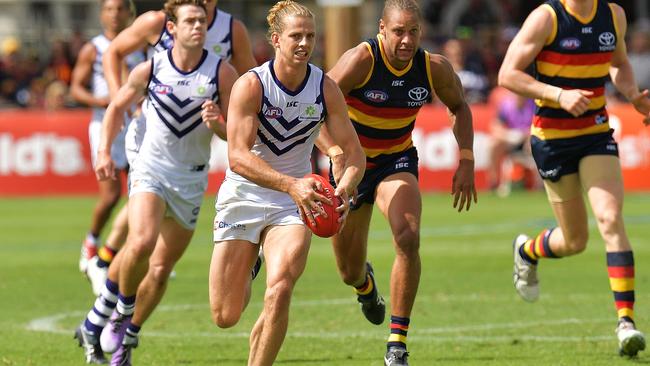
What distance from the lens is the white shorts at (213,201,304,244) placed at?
26.6 feet

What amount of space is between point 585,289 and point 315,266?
3.56 metres

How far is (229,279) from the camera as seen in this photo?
8.12 metres

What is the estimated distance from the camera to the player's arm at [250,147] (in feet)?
25.1

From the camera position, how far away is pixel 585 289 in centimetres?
1319

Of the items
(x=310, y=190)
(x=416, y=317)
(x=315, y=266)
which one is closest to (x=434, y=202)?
(x=315, y=266)

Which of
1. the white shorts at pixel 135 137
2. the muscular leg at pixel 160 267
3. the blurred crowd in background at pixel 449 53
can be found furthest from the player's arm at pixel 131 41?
the blurred crowd in background at pixel 449 53

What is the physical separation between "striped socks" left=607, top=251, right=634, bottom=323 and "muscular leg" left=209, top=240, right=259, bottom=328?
2.85 meters

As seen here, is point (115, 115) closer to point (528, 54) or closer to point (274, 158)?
point (274, 158)

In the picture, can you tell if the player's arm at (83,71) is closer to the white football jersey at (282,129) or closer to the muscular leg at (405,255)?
the muscular leg at (405,255)

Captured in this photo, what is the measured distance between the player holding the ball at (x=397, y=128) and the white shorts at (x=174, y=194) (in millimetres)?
1086

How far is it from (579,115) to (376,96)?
4.60ft

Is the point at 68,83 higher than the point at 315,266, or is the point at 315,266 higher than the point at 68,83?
the point at 315,266

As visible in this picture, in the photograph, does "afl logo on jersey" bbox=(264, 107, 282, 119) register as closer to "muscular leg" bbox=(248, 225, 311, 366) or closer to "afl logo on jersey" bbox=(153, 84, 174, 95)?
"muscular leg" bbox=(248, 225, 311, 366)

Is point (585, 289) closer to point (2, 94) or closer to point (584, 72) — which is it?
point (584, 72)
